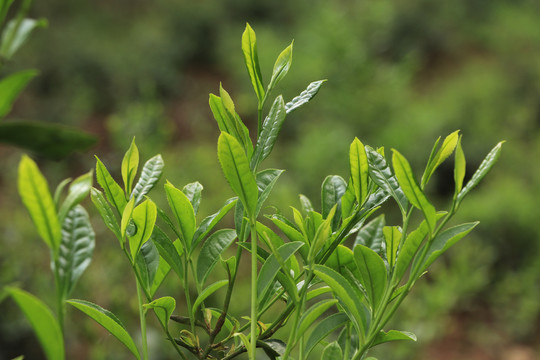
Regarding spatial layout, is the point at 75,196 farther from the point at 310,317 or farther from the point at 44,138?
the point at 310,317

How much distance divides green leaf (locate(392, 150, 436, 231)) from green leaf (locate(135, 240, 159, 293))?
172 millimetres

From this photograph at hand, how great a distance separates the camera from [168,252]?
0.38 m

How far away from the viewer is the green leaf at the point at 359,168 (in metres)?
0.36

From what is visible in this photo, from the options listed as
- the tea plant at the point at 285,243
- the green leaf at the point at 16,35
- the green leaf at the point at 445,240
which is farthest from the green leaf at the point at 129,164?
the green leaf at the point at 445,240

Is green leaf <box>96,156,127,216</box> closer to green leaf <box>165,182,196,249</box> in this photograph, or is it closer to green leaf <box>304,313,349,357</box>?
green leaf <box>165,182,196,249</box>

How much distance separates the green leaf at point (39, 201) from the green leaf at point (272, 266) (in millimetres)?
128

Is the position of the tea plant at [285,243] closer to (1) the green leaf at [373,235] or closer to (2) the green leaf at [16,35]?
(1) the green leaf at [373,235]

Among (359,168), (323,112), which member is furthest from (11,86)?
(323,112)

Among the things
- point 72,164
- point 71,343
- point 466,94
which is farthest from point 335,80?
point 71,343

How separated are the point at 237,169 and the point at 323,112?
390cm

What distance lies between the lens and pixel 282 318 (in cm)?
37

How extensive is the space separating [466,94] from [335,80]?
1.32 metres

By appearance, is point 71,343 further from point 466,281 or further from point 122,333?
point 122,333

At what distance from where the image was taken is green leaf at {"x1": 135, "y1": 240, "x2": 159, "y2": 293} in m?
0.38
